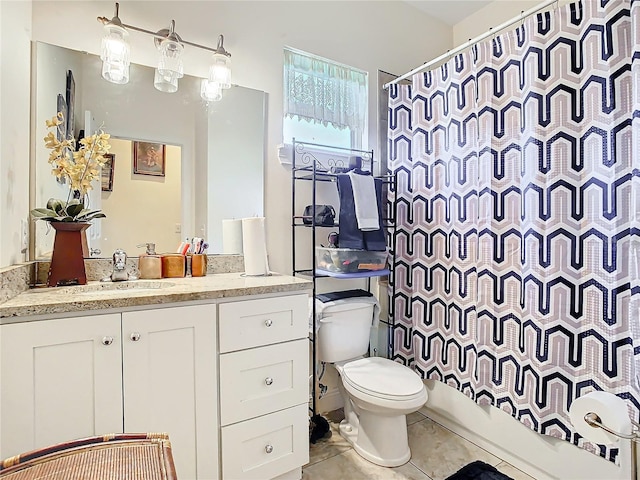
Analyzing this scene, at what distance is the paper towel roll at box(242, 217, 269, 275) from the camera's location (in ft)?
5.69

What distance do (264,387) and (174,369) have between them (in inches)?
15.0

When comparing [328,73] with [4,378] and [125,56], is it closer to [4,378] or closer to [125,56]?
[125,56]

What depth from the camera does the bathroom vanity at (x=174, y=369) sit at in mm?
1098

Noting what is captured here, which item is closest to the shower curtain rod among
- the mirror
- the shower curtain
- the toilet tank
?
the shower curtain

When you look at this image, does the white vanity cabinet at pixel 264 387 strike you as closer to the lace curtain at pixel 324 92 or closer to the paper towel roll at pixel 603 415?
the paper towel roll at pixel 603 415

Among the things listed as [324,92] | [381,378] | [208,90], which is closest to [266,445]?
[381,378]

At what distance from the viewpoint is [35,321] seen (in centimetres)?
110

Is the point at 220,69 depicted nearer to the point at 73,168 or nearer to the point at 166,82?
the point at 166,82

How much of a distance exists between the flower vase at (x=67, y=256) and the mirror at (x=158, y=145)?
6.1 inches

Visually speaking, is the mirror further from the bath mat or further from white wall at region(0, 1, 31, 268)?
the bath mat

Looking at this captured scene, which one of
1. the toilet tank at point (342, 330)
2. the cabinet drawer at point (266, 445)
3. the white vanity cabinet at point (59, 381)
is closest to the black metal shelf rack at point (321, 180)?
the toilet tank at point (342, 330)

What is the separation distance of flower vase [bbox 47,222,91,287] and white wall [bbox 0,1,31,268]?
0.12m

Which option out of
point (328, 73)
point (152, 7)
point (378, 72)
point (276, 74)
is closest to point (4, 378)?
point (152, 7)

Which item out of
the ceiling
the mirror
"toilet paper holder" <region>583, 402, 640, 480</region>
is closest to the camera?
"toilet paper holder" <region>583, 402, 640, 480</region>
